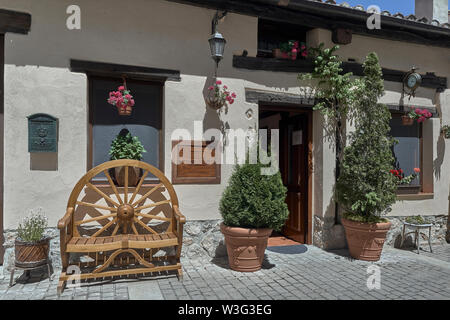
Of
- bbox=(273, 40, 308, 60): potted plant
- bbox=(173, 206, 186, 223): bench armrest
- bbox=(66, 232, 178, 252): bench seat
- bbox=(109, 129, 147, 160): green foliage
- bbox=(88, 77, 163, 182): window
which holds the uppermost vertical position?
bbox=(273, 40, 308, 60): potted plant

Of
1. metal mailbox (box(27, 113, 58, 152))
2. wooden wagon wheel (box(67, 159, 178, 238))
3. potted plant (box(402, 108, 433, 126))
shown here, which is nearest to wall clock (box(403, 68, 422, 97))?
potted plant (box(402, 108, 433, 126))

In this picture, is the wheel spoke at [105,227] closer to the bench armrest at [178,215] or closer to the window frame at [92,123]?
the window frame at [92,123]

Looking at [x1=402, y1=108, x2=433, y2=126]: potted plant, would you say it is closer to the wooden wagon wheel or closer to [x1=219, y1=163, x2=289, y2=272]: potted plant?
[x1=219, y1=163, x2=289, y2=272]: potted plant

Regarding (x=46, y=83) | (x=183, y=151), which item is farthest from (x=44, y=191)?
(x=183, y=151)

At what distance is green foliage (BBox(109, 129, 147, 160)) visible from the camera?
3838 millimetres

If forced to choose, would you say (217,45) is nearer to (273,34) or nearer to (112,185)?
(273,34)

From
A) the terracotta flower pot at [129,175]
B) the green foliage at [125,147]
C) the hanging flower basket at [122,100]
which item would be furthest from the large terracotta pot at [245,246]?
the hanging flower basket at [122,100]

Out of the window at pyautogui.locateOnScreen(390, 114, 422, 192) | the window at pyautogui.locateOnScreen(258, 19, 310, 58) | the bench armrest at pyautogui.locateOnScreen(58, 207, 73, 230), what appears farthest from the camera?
the window at pyautogui.locateOnScreen(390, 114, 422, 192)

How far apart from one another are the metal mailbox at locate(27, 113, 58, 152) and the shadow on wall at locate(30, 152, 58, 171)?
0.29 ft

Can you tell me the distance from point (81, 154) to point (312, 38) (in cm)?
379

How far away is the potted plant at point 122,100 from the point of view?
3.62 m

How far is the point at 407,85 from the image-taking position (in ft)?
16.9
